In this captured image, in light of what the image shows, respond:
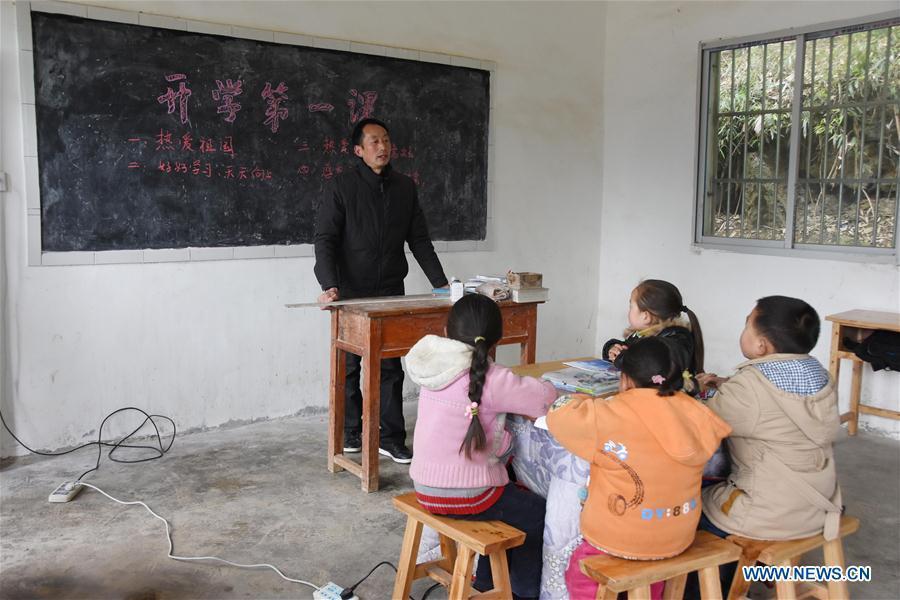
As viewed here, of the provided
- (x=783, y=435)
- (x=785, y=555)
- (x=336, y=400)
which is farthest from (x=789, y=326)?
(x=336, y=400)

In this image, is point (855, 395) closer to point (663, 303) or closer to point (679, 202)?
point (679, 202)

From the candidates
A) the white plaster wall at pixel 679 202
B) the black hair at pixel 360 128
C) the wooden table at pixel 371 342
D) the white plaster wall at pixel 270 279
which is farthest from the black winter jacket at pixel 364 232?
the white plaster wall at pixel 679 202

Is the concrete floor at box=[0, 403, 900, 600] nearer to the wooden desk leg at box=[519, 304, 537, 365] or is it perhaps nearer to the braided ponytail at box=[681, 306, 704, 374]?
the wooden desk leg at box=[519, 304, 537, 365]

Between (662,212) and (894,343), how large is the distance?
6.42ft

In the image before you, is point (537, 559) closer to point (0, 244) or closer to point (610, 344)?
point (610, 344)

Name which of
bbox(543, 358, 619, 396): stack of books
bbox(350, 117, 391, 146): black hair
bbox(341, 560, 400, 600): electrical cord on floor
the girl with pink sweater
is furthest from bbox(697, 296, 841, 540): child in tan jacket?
bbox(350, 117, 391, 146): black hair

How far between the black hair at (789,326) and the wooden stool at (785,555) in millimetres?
528

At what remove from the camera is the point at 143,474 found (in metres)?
3.75

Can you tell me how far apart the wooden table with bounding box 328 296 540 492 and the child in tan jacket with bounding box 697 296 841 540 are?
1.57m

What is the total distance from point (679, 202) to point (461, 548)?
4034mm

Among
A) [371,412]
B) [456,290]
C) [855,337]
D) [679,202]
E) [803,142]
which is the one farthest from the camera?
[679,202]

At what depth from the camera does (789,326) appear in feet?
7.49

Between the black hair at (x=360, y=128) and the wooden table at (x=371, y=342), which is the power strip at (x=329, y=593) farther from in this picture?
the black hair at (x=360, y=128)

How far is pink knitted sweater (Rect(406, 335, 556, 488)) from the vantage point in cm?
230
